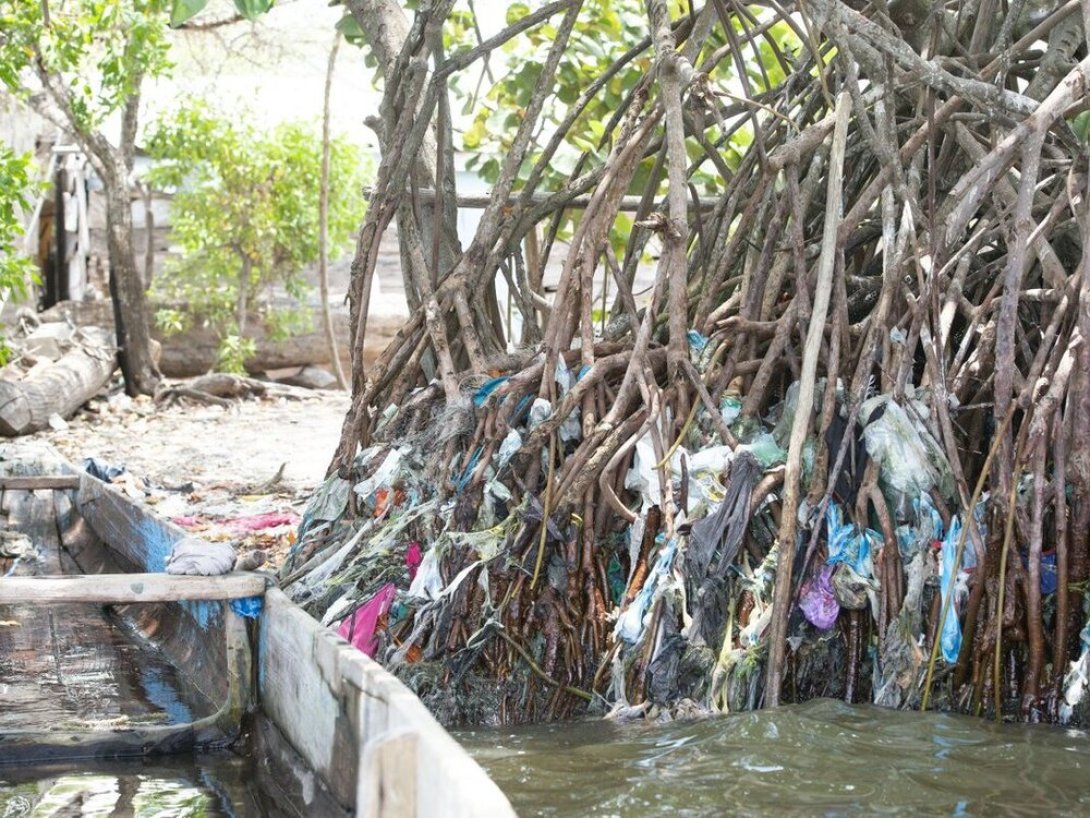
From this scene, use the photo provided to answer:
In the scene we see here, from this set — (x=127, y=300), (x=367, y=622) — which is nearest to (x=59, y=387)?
(x=127, y=300)

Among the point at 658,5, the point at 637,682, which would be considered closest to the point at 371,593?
the point at 637,682

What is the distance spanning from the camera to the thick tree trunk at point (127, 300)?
14.1 m

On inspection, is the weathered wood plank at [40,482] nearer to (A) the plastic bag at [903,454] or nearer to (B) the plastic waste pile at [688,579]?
(B) the plastic waste pile at [688,579]

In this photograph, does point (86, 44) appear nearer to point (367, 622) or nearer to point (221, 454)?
point (221, 454)

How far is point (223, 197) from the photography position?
1549cm

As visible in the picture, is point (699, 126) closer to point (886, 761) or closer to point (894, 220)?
point (894, 220)

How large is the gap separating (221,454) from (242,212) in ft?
19.9

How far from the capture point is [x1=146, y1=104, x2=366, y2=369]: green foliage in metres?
15.1

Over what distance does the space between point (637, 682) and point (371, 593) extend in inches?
38.8

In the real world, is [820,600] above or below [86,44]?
below

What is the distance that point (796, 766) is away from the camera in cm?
342

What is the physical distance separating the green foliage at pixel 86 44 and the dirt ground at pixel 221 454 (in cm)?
277

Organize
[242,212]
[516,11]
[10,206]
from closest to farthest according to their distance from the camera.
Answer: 1. [516,11]
2. [10,206]
3. [242,212]

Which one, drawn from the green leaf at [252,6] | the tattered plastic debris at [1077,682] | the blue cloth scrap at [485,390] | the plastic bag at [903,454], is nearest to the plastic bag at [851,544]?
the plastic bag at [903,454]
